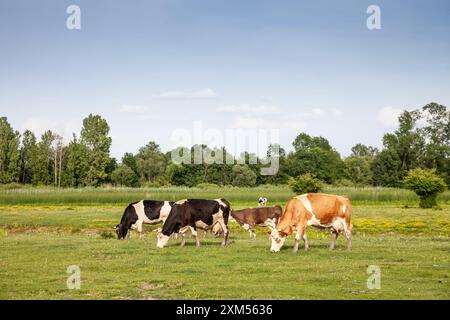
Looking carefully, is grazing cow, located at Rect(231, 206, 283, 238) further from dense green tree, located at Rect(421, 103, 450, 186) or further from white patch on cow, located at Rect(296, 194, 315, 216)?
dense green tree, located at Rect(421, 103, 450, 186)

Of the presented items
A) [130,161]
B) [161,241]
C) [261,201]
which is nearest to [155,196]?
[261,201]

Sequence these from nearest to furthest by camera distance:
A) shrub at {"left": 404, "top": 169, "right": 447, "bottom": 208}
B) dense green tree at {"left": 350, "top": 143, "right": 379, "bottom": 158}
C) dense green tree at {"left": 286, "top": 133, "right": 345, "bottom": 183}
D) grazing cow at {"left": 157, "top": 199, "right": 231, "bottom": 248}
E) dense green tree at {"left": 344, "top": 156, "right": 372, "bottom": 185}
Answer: grazing cow at {"left": 157, "top": 199, "right": 231, "bottom": 248} < shrub at {"left": 404, "top": 169, "right": 447, "bottom": 208} < dense green tree at {"left": 286, "top": 133, "right": 345, "bottom": 183} < dense green tree at {"left": 344, "top": 156, "right": 372, "bottom": 185} < dense green tree at {"left": 350, "top": 143, "right": 379, "bottom": 158}

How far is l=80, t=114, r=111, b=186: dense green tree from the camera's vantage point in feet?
336

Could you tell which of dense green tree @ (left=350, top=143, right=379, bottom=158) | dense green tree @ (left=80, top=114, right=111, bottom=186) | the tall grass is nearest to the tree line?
dense green tree @ (left=80, top=114, right=111, bottom=186)

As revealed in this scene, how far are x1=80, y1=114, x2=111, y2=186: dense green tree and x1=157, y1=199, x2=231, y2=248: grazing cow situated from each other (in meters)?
81.6

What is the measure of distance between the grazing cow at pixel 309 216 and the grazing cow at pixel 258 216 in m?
10.4

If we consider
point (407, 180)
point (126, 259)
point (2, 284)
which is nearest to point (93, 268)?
point (126, 259)

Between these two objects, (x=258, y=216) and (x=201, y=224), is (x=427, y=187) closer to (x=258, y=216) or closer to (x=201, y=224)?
(x=258, y=216)

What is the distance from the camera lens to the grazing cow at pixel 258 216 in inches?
1236

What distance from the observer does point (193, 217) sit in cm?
2316

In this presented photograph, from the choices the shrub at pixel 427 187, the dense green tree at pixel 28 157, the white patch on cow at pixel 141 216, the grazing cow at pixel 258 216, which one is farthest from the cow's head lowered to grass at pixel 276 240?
the dense green tree at pixel 28 157

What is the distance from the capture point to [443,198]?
69250mm

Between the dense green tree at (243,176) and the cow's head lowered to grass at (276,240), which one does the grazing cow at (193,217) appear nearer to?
the cow's head lowered to grass at (276,240)
